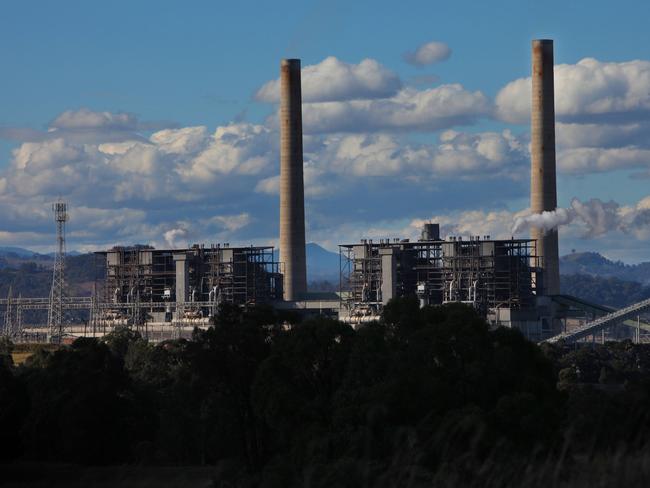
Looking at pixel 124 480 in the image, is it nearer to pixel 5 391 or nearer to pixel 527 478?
pixel 5 391

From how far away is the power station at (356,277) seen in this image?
13938cm

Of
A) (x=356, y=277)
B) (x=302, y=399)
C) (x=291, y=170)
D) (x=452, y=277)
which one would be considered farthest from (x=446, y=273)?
(x=302, y=399)

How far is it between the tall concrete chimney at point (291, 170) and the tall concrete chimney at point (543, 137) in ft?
89.6

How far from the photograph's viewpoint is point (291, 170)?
5984 inches

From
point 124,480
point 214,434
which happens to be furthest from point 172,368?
point 124,480

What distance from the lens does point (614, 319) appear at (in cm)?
13888

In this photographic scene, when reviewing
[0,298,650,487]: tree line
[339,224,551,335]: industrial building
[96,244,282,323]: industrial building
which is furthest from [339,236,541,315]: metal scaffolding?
[0,298,650,487]: tree line

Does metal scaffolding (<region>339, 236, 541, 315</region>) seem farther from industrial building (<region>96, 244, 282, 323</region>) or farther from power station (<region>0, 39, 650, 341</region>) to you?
industrial building (<region>96, 244, 282, 323</region>)

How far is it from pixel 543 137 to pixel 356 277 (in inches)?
1049

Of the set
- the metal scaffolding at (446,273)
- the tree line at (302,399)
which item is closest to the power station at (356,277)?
the metal scaffolding at (446,273)

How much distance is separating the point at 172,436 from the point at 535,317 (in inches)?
3462

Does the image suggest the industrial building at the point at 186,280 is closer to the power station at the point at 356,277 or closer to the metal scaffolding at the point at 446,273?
the power station at the point at 356,277

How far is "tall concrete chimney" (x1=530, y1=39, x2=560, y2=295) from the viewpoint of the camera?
146 meters

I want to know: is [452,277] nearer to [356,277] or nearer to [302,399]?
[356,277]
